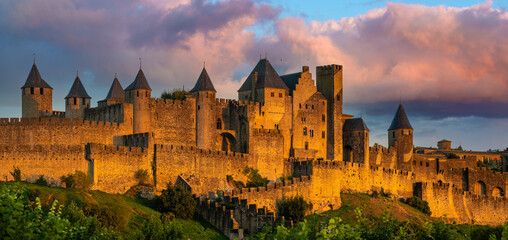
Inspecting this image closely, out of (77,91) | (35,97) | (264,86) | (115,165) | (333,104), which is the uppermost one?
(264,86)

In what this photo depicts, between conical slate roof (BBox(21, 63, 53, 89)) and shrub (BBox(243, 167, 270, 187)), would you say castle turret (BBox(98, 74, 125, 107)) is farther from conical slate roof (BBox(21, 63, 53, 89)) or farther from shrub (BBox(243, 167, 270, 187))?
shrub (BBox(243, 167, 270, 187))

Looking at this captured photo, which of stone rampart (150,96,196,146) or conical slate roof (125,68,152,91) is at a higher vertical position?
conical slate roof (125,68,152,91)

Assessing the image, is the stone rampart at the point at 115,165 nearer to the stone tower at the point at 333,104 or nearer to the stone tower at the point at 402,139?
the stone tower at the point at 333,104

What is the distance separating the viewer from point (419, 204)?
66.4 m

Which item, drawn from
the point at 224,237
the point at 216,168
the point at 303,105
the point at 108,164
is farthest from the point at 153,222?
the point at 303,105

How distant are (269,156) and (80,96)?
1815cm

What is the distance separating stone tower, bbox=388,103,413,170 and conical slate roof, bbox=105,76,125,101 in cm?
3112

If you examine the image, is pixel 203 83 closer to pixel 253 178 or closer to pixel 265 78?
pixel 265 78

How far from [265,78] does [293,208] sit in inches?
836

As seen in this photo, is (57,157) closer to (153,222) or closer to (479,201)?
(153,222)

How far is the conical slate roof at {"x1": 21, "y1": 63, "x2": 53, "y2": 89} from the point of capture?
60406mm

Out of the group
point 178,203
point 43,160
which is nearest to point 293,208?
point 178,203

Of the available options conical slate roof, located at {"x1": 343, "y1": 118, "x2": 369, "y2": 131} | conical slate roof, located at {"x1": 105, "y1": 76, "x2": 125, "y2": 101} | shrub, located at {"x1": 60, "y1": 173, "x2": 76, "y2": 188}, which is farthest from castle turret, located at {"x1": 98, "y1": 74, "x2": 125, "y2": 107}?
conical slate roof, located at {"x1": 343, "y1": 118, "x2": 369, "y2": 131}

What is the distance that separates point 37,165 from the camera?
4919 cm
